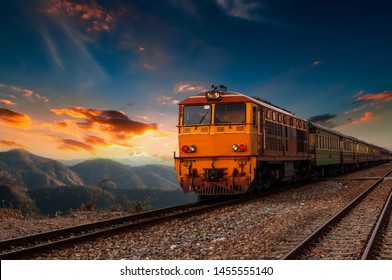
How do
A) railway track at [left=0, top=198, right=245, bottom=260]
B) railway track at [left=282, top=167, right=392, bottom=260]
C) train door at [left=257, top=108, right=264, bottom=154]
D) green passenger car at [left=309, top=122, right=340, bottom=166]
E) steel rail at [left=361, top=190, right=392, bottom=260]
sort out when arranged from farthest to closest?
green passenger car at [left=309, top=122, right=340, bottom=166] < train door at [left=257, top=108, right=264, bottom=154] < railway track at [left=0, top=198, right=245, bottom=260] < railway track at [left=282, top=167, right=392, bottom=260] < steel rail at [left=361, top=190, right=392, bottom=260]

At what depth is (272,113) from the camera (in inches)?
771

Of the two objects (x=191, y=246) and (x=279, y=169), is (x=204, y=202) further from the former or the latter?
(x=191, y=246)

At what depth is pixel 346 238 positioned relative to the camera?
9.69m

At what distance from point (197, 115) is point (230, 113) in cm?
133

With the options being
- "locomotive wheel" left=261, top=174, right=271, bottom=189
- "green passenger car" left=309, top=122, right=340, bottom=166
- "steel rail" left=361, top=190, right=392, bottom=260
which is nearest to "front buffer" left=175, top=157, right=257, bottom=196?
"locomotive wheel" left=261, top=174, right=271, bottom=189

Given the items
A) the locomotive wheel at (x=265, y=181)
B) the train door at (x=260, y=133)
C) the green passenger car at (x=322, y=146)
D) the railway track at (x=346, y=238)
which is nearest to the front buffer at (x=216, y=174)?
the train door at (x=260, y=133)

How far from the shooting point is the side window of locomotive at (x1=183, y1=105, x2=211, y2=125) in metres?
17.1

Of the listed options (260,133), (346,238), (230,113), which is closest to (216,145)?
(230,113)

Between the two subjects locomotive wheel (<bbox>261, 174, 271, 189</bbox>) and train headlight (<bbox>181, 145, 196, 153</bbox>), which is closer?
train headlight (<bbox>181, 145, 196, 153</bbox>)

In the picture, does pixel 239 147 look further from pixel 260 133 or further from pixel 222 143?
pixel 260 133

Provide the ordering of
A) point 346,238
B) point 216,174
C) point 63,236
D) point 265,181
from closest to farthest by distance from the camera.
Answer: point 346,238
point 63,236
point 216,174
point 265,181

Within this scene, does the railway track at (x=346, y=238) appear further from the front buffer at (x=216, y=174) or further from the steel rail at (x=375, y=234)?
the front buffer at (x=216, y=174)

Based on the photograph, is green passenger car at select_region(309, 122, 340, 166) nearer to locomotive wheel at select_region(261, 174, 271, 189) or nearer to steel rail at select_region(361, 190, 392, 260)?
locomotive wheel at select_region(261, 174, 271, 189)

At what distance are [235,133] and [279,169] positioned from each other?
5587 millimetres
